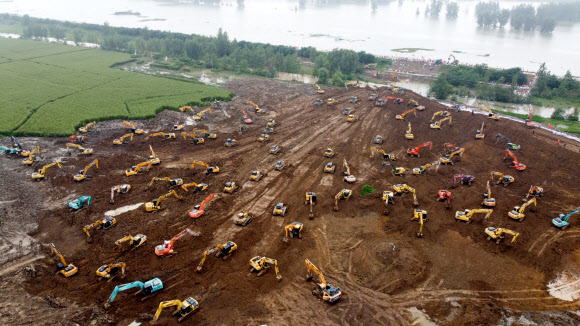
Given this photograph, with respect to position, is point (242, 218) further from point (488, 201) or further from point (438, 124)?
point (438, 124)

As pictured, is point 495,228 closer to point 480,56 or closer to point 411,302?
point 411,302

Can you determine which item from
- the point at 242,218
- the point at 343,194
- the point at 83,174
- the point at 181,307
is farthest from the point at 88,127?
the point at 181,307

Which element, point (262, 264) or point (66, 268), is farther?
point (262, 264)

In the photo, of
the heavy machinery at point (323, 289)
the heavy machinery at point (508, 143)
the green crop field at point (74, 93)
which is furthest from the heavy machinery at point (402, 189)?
the green crop field at point (74, 93)

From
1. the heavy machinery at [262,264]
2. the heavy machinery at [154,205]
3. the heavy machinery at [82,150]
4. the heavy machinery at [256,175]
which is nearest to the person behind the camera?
the heavy machinery at [262,264]

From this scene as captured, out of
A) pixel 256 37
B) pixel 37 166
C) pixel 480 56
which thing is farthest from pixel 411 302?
pixel 256 37

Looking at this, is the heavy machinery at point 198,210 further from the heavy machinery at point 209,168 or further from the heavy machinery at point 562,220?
the heavy machinery at point 562,220

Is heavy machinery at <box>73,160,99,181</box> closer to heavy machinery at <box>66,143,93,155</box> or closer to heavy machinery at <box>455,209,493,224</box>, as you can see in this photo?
heavy machinery at <box>66,143,93,155</box>
